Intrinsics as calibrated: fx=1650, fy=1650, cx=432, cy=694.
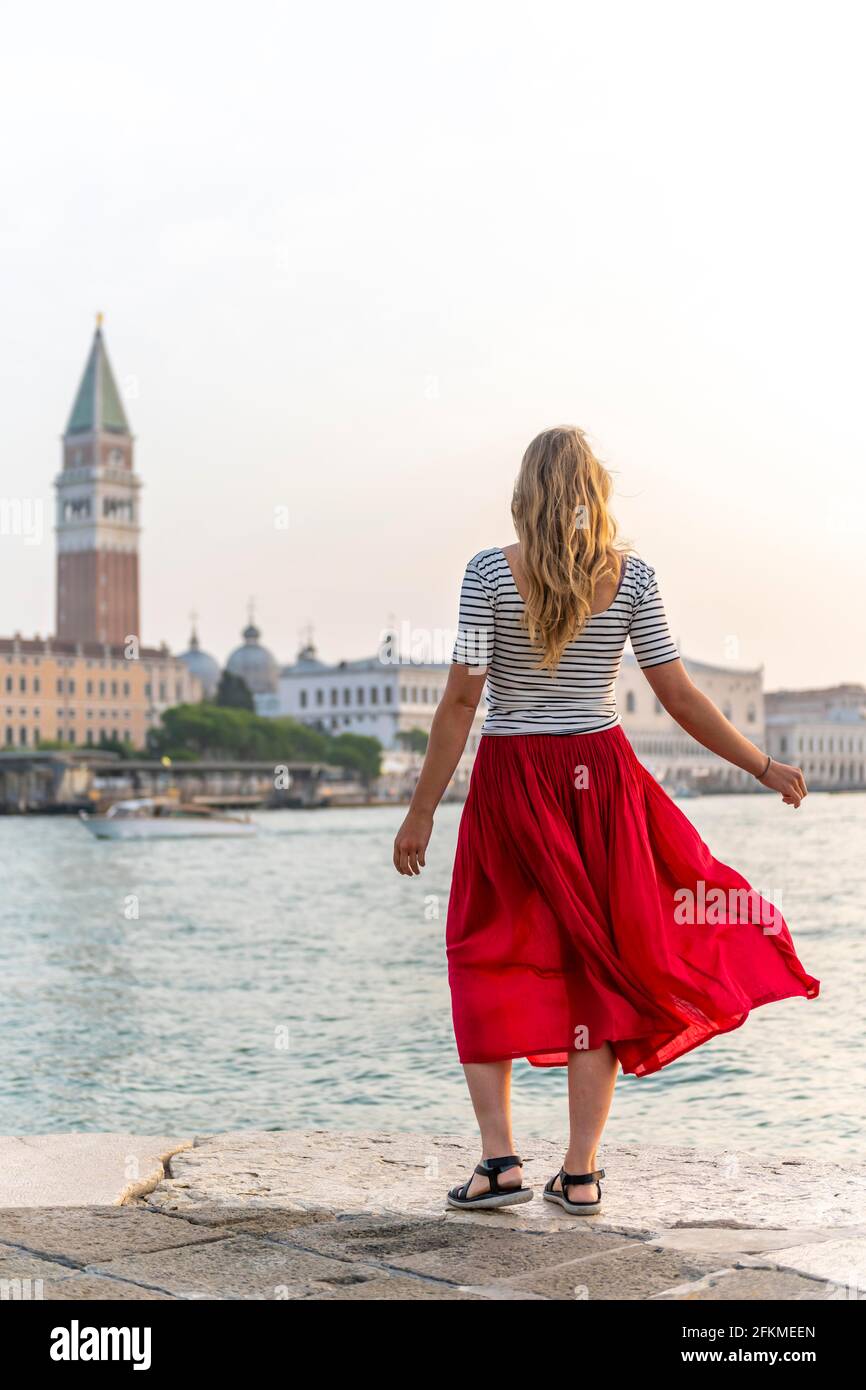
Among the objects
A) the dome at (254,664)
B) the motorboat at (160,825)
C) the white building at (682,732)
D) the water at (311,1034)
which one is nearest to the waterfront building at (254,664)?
the dome at (254,664)

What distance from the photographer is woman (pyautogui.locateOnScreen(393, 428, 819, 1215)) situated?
10.1 feet

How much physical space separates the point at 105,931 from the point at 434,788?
1518cm

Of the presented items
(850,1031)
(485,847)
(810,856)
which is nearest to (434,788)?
(485,847)

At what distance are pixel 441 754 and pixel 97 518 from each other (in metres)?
108

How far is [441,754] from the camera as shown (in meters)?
3.18

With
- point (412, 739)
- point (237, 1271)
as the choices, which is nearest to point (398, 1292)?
point (237, 1271)

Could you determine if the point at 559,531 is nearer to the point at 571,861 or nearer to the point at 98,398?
the point at 571,861

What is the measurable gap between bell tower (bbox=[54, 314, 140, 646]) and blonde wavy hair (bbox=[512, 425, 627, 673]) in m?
101

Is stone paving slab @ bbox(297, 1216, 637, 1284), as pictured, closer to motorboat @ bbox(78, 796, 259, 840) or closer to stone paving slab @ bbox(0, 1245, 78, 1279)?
stone paving slab @ bbox(0, 1245, 78, 1279)

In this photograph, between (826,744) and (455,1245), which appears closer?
(455,1245)

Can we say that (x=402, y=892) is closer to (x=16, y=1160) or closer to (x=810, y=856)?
(x=810, y=856)

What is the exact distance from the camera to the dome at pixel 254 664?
384 feet

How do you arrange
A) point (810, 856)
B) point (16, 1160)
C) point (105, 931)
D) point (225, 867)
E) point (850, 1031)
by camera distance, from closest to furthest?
point (16, 1160) → point (850, 1031) → point (105, 931) → point (810, 856) → point (225, 867)

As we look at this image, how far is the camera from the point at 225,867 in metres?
33.5
